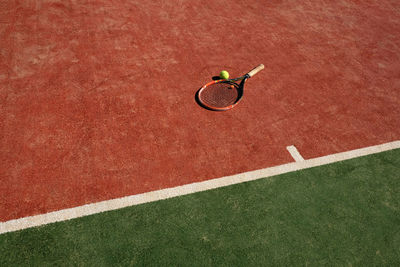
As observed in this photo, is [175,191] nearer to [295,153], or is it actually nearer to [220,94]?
[295,153]

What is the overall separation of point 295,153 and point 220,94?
226 cm

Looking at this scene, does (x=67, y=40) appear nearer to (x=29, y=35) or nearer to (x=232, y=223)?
(x=29, y=35)

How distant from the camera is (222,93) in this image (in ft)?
24.5

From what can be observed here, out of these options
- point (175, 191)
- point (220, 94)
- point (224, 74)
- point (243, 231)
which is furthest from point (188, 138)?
point (243, 231)

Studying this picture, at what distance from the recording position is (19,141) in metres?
6.29

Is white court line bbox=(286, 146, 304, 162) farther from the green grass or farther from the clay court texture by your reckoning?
the green grass

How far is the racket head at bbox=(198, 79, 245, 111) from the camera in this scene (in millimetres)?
7199

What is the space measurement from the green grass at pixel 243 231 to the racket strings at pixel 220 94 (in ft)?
7.28

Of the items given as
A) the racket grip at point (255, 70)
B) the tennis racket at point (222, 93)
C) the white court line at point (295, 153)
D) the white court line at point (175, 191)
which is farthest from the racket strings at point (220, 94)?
the white court line at point (175, 191)

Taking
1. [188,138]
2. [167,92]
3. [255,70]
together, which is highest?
[255,70]

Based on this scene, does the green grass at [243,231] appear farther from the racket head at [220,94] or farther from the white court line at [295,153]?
the racket head at [220,94]

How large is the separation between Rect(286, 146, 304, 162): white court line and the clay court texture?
0.03 m

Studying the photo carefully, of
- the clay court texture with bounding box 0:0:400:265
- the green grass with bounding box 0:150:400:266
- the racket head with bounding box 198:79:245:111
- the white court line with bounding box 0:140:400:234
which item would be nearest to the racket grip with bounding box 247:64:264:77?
the clay court texture with bounding box 0:0:400:265

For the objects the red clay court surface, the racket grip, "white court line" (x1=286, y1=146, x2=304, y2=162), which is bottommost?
"white court line" (x1=286, y1=146, x2=304, y2=162)
